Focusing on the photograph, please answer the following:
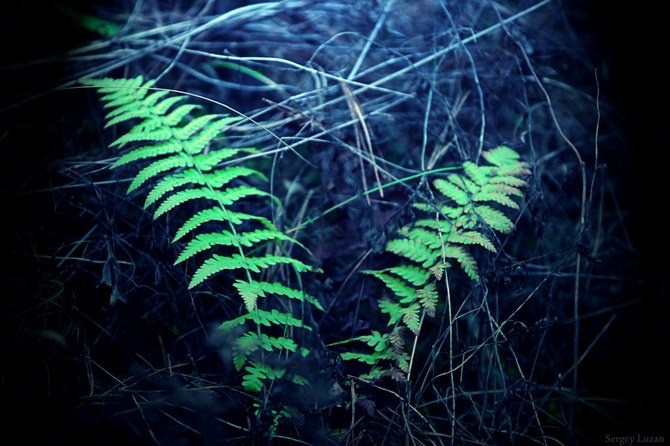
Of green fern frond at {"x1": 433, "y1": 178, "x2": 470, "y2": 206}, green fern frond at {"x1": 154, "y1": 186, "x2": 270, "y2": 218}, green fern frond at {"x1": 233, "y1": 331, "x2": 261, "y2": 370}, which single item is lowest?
green fern frond at {"x1": 233, "y1": 331, "x2": 261, "y2": 370}

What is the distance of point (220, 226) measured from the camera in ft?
7.75

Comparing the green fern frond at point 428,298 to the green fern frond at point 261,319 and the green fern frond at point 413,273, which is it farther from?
the green fern frond at point 261,319

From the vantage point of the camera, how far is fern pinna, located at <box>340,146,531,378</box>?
2.03 metres

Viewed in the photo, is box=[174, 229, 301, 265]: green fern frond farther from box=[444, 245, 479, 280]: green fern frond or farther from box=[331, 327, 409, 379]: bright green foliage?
box=[444, 245, 479, 280]: green fern frond

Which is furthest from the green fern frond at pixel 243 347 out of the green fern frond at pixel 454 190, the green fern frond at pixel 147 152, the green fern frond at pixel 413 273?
the green fern frond at pixel 454 190

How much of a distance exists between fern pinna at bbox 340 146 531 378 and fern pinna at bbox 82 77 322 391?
0.41 m

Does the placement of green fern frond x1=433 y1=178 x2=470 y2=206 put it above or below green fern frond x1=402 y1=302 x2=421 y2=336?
above

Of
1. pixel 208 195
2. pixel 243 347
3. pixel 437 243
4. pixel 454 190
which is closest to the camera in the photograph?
pixel 243 347

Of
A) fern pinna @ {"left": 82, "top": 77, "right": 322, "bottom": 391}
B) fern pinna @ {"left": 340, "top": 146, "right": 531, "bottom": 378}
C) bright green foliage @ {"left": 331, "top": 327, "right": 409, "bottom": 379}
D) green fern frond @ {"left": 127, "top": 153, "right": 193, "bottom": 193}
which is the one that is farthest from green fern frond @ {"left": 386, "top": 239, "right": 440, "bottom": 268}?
green fern frond @ {"left": 127, "top": 153, "right": 193, "bottom": 193}

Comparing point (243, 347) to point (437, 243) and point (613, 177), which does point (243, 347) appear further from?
point (613, 177)

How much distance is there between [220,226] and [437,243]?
1.23 meters

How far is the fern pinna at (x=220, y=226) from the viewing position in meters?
1.88

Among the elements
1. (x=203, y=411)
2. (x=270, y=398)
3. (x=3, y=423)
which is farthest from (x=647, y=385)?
(x=3, y=423)

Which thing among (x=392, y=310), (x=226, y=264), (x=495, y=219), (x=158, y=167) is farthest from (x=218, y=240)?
(x=495, y=219)
